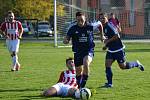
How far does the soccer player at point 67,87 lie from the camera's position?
479 inches

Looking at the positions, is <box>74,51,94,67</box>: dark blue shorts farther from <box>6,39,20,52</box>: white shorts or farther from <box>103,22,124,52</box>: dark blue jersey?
<box>6,39,20,52</box>: white shorts

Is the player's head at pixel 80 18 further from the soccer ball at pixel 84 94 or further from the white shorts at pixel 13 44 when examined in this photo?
the white shorts at pixel 13 44

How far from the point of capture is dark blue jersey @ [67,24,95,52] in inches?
495

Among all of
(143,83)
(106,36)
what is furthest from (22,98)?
(143,83)

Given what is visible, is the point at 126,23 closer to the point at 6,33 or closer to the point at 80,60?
the point at 6,33

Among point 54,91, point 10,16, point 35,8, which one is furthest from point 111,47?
point 35,8

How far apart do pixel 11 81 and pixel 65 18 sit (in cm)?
2427

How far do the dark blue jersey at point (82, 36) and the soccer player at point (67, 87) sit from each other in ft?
1.51

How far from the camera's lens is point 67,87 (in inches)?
484

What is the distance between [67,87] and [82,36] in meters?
1.36

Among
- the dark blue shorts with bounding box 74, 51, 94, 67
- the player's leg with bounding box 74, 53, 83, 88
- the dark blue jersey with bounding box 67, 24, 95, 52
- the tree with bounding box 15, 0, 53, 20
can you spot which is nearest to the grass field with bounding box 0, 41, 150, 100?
the player's leg with bounding box 74, 53, 83, 88

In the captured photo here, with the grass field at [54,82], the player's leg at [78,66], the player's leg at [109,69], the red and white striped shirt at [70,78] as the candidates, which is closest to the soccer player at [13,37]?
the grass field at [54,82]

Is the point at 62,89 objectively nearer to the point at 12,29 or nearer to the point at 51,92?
the point at 51,92

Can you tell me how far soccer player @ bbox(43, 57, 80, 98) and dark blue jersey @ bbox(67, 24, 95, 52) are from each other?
46 cm
